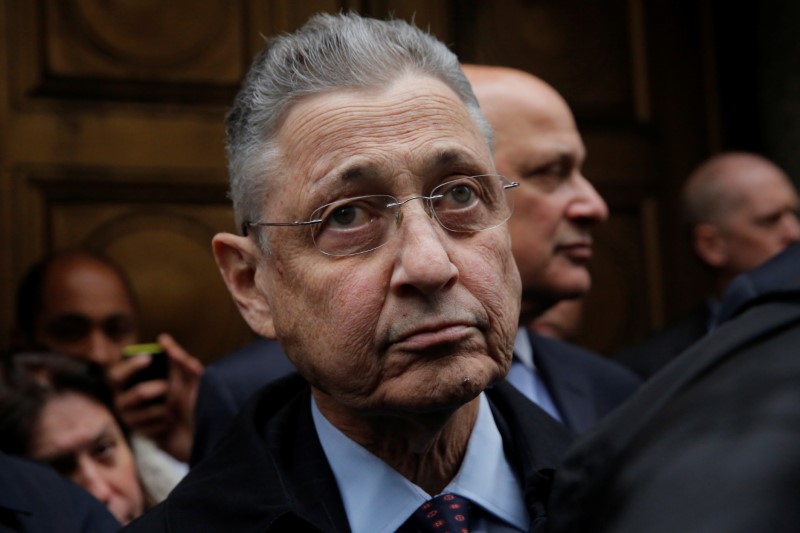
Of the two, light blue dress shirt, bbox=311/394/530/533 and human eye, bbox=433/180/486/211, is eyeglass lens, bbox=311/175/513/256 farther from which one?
light blue dress shirt, bbox=311/394/530/533

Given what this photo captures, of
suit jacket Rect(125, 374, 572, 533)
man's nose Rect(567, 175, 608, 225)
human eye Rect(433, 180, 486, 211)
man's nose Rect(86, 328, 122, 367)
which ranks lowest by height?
man's nose Rect(86, 328, 122, 367)

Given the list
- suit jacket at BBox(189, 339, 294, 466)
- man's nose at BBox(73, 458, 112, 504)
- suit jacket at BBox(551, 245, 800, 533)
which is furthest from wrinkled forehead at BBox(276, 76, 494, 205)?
man's nose at BBox(73, 458, 112, 504)

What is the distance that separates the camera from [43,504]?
251 cm

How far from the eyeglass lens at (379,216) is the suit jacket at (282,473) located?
383mm

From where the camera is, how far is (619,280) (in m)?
5.09

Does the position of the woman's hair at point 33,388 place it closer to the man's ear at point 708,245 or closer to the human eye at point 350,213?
the human eye at point 350,213

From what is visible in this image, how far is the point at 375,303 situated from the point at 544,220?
4.64 feet

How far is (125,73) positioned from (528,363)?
2.01 metres

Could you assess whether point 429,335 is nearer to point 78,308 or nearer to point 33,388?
point 33,388

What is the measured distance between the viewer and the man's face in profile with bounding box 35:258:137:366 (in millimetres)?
4164

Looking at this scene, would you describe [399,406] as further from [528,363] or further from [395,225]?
[528,363]

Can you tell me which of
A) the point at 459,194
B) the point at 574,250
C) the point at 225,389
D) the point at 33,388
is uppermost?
the point at 459,194

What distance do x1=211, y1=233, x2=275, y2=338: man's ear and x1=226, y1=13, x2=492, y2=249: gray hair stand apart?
49 mm

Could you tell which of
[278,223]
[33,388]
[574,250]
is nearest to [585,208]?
[574,250]
